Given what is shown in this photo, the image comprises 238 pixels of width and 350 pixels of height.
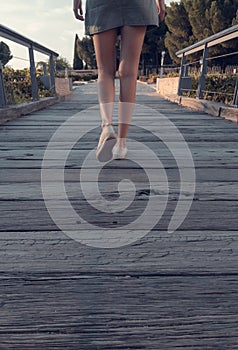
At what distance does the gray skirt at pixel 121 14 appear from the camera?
150 cm

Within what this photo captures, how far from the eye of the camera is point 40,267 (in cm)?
72

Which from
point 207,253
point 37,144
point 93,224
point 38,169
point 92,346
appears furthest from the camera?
point 37,144

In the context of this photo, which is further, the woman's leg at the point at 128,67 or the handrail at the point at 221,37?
the handrail at the point at 221,37

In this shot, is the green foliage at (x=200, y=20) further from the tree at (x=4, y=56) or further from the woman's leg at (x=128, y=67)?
the woman's leg at (x=128, y=67)

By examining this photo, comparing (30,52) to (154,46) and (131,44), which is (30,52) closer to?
(131,44)

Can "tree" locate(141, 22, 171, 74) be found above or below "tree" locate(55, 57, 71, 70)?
above

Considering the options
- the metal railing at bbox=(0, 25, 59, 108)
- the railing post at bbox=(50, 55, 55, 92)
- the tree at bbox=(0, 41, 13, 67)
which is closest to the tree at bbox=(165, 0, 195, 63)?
the tree at bbox=(0, 41, 13, 67)

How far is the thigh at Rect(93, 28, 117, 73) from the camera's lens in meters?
1.59

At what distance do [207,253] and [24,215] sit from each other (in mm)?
632

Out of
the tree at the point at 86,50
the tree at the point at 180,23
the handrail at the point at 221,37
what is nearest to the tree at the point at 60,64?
the tree at the point at 86,50

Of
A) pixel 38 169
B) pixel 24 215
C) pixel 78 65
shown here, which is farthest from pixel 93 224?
pixel 78 65

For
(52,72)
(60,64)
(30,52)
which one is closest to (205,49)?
(30,52)

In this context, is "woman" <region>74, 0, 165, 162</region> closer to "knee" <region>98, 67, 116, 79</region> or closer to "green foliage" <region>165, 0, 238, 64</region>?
"knee" <region>98, 67, 116, 79</region>

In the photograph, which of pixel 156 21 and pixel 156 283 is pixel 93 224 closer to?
pixel 156 283
